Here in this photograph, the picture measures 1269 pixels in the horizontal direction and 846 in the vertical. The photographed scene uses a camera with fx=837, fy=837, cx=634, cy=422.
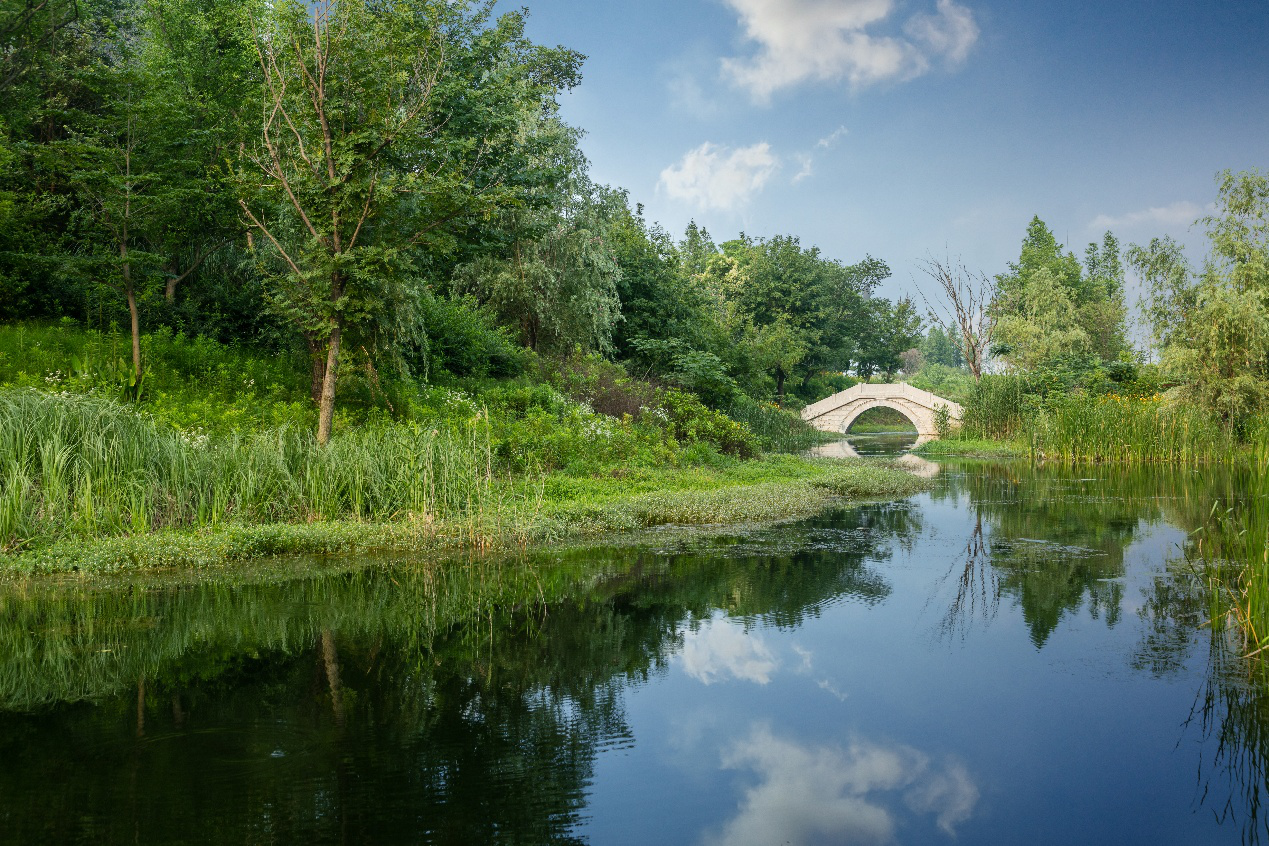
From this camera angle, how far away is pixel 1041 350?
3819cm

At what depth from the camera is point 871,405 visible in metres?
42.6

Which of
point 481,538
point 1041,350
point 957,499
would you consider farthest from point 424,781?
point 1041,350

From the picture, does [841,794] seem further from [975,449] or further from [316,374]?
[975,449]

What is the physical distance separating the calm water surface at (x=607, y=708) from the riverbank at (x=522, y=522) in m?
0.51

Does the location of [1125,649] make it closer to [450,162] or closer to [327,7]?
[450,162]

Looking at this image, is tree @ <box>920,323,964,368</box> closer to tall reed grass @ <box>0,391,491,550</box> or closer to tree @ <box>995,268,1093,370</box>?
tree @ <box>995,268,1093,370</box>

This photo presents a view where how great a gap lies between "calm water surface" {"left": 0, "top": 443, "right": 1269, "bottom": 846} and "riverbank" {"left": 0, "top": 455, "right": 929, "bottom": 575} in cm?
51

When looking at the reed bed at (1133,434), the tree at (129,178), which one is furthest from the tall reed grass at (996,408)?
the tree at (129,178)

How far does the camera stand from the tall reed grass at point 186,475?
829 cm

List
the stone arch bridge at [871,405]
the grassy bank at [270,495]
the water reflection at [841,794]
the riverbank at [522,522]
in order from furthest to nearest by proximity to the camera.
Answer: the stone arch bridge at [871,405]
the grassy bank at [270,495]
the riverbank at [522,522]
the water reflection at [841,794]

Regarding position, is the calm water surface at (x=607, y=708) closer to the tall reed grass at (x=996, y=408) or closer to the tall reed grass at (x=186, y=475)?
the tall reed grass at (x=186, y=475)

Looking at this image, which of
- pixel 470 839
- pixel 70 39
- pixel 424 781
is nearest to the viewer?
pixel 470 839

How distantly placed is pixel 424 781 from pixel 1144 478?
57.3 ft

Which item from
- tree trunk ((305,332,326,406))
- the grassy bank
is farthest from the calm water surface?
tree trunk ((305,332,326,406))
